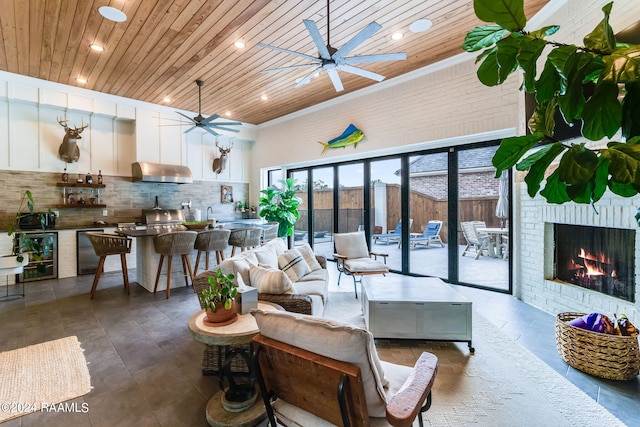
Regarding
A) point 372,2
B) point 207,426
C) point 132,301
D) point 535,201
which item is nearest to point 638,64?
point 207,426

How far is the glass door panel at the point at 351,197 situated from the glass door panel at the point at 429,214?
3.98 ft

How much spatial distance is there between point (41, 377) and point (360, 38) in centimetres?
401

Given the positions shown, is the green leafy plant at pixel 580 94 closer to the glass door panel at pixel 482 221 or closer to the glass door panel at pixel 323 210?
the glass door panel at pixel 482 221

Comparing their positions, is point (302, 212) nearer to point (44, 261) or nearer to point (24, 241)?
point (44, 261)

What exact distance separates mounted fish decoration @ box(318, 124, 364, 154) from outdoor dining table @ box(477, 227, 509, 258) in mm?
2810

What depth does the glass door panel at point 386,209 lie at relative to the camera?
5668 mm

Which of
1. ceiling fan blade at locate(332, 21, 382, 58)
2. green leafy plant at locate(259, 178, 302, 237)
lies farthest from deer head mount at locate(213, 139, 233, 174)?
ceiling fan blade at locate(332, 21, 382, 58)

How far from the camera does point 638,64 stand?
2.53 ft

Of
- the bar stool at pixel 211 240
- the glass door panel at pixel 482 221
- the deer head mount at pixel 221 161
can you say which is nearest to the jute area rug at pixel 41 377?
the bar stool at pixel 211 240

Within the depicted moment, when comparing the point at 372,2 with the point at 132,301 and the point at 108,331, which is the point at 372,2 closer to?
the point at 108,331

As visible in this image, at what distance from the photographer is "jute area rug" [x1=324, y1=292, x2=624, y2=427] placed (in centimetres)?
188

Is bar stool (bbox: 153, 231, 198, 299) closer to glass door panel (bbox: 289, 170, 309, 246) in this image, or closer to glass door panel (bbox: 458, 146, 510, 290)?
glass door panel (bbox: 289, 170, 309, 246)

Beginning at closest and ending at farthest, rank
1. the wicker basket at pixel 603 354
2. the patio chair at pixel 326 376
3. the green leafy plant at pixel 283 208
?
the patio chair at pixel 326 376 < the wicker basket at pixel 603 354 < the green leafy plant at pixel 283 208

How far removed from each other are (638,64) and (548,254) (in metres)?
3.74
